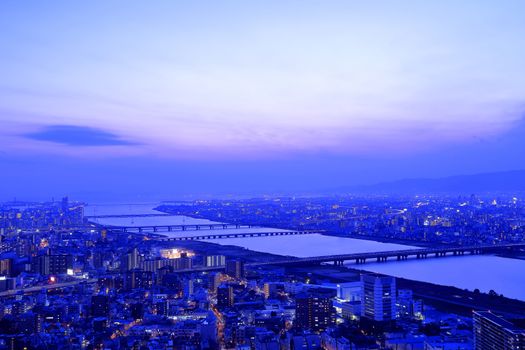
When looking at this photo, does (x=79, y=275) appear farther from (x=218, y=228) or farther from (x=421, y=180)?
(x=421, y=180)

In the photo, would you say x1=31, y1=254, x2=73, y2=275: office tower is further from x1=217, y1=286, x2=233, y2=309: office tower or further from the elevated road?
x1=217, y1=286, x2=233, y2=309: office tower

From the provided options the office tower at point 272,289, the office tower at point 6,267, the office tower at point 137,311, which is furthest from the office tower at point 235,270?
the office tower at point 6,267

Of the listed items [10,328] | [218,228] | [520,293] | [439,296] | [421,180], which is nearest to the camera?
[10,328]

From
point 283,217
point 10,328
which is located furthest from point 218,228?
point 10,328

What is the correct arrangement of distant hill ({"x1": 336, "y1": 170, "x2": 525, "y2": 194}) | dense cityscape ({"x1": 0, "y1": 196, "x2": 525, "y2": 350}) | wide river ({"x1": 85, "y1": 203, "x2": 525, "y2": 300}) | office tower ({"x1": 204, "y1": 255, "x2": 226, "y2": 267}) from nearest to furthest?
1. dense cityscape ({"x1": 0, "y1": 196, "x2": 525, "y2": 350})
2. wide river ({"x1": 85, "y1": 203, "x2": 525, "y2": 300})
3. office tower ({"x1": 204, "y1": 255, "x2": 226, "y2": 267})
4. distant hill ({"x1": 336, "y1": 170, "x2": 525, "y2": 194})

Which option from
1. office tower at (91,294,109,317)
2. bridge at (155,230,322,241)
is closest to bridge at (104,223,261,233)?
bridge at (155,230,322,241)

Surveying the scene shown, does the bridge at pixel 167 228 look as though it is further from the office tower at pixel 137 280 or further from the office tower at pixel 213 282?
the office tower at pixel 213 282
